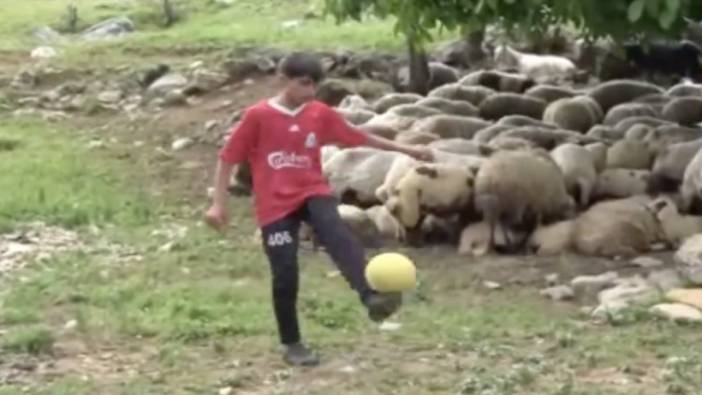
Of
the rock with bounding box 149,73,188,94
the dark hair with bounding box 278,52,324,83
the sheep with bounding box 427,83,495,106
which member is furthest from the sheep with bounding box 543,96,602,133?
the dark hair with bounding box 278,52,324,83

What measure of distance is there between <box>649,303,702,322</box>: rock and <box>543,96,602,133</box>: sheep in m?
6.53

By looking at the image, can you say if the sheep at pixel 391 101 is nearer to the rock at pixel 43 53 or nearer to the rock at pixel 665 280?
the rock at pixel 665 280

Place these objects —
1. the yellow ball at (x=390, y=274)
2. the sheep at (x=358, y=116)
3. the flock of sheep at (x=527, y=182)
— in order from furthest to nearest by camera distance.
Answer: the sheep at (x=358, y=116) → the flock of sheep at (x=527, y=182) → the yellow ball at (x=390, y=274)

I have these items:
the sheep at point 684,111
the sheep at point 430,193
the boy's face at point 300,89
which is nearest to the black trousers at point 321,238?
the boy's face at point 300,89

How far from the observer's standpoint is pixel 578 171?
41.2ft

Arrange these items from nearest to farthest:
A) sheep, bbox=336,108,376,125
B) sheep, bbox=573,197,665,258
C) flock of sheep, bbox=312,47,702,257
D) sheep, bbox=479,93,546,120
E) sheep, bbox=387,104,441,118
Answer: sheep, bbox=573,197,665,258 → flock of sheep, bbox=312,47,702,257 → sheep, bbox=387,104,441,118 → sheep, bbox=336,108,376,125 → sheep, bbox=479,93,546,120

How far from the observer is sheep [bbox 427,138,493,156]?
13.1m

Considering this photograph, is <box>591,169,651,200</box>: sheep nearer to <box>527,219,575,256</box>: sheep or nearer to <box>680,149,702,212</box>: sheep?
<box>680,149,702,212</box>: sheep

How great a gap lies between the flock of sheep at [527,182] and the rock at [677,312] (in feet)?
6.35

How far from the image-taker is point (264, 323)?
9133 millimetres

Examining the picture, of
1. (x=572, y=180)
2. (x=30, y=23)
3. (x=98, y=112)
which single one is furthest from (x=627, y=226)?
(x=30, y=23)

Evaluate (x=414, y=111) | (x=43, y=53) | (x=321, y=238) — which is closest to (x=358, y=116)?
(x=414, y=111)

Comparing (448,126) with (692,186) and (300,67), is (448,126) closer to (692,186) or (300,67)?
(692,186)

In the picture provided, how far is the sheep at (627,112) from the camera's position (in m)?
15.9
